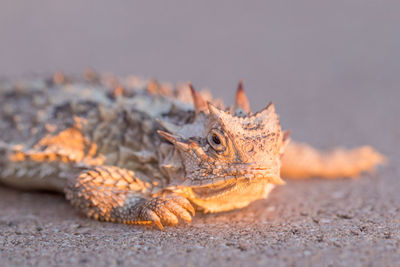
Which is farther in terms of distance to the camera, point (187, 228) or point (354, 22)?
point (354, 22)

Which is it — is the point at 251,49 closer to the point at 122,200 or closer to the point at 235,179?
the point at 122,200

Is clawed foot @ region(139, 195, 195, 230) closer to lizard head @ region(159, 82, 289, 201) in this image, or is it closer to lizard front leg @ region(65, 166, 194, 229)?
lizard front leg @ region(65, 166, 194, 229)

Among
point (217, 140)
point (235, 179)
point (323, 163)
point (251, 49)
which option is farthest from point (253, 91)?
point (235, 179)

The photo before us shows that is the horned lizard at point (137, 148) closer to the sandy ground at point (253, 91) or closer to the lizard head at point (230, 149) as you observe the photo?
the lizard head at point (230, 149)

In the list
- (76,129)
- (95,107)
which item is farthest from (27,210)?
(95,107)

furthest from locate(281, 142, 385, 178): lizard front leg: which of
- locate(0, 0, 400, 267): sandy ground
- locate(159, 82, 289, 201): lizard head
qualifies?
locate(159, 82, 289, 201): lizard head

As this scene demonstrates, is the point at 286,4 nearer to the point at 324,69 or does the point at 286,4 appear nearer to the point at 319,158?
the point at 324,69
